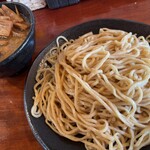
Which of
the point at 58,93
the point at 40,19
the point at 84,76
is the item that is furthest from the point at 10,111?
the point at 40,19

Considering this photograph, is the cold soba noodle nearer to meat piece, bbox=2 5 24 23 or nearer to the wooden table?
the wooden table

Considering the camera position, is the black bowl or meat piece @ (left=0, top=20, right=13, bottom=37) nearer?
the black bowl

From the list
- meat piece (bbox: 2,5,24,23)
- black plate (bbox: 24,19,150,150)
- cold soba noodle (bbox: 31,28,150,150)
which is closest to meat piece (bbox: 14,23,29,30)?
meat piece (bbox: 2,5,24,23)

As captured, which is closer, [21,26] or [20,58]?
[20,58]

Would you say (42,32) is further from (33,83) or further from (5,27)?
(33,83)

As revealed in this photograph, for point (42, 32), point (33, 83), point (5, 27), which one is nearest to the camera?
point (33, 83)

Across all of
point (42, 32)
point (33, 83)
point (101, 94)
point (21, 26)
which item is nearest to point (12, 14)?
point (21, 26)

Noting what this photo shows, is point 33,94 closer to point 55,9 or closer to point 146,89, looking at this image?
point 146,89
